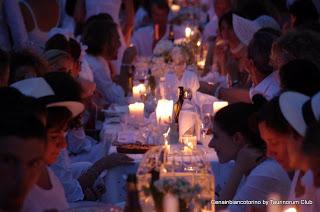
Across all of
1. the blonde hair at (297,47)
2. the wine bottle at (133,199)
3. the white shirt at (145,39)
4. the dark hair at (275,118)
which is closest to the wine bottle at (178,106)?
the blonde hair at (297,47)

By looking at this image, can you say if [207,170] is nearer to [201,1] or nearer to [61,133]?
[61,133]

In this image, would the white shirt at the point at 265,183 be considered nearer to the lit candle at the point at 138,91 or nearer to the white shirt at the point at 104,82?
the lit candle at the point at 138,91

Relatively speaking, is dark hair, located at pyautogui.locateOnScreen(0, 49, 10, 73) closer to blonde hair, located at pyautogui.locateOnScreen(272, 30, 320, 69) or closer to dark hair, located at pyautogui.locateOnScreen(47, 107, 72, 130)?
dark hair, located at pyautogui.locateOnScreen(47, 107, 72, 130)

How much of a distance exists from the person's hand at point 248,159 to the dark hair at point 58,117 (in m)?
0.84

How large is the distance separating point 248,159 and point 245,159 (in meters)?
0.01

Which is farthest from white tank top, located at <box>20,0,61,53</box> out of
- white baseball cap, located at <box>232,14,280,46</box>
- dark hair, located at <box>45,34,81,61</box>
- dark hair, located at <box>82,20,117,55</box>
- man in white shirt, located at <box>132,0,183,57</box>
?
man in white shirt, located at <box>132,0,183,57</box>

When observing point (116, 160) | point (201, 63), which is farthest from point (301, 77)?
point (201, 63)

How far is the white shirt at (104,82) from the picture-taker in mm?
5895

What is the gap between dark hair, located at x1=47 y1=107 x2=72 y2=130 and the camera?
7.86 ft

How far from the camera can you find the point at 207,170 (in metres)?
2.31

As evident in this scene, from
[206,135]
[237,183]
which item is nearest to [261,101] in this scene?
[237,183]

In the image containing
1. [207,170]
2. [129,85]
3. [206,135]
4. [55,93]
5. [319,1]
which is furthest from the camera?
[319,1]

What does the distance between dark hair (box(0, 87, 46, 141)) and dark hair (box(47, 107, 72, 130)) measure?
32cm

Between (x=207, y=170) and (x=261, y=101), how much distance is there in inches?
38.3
